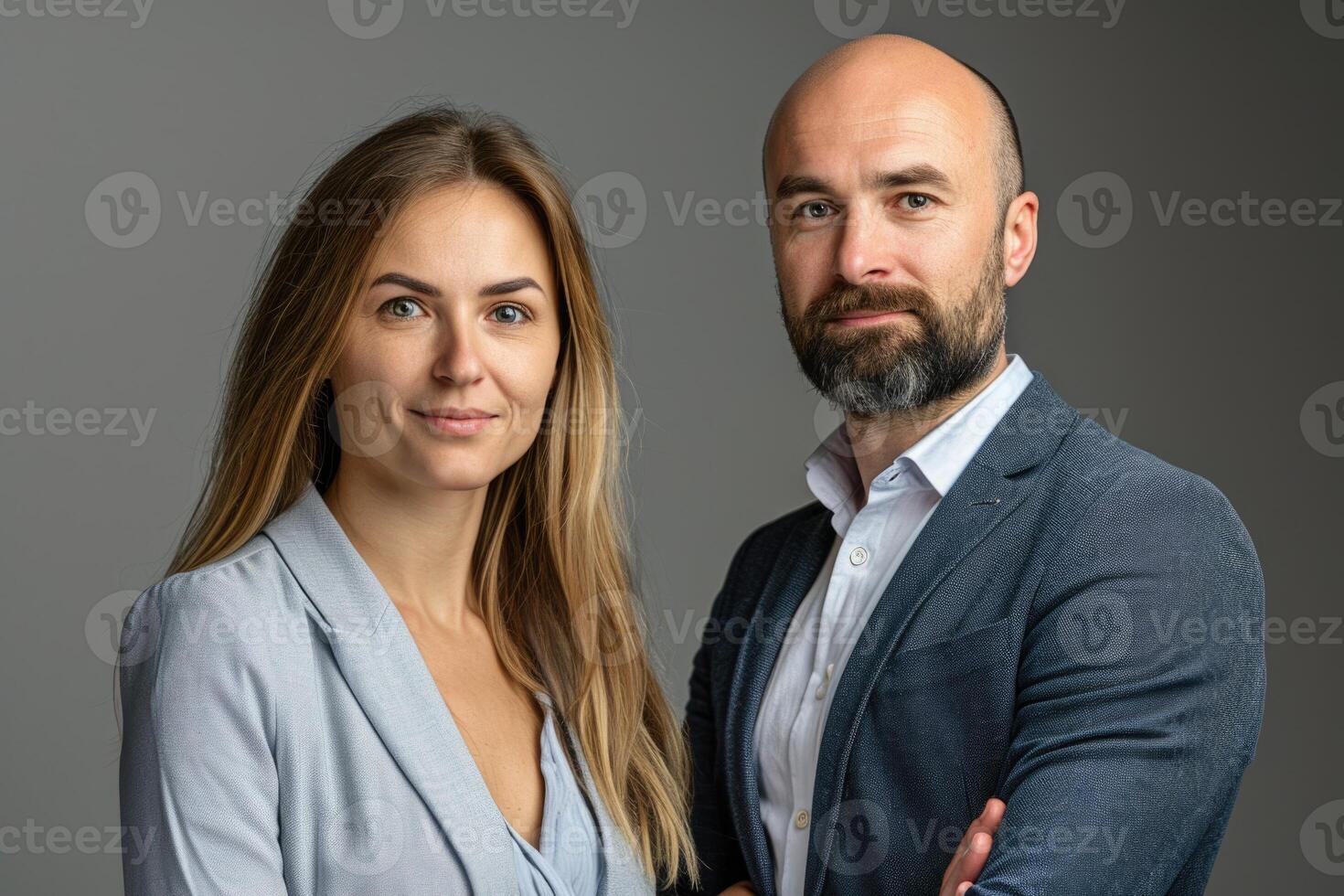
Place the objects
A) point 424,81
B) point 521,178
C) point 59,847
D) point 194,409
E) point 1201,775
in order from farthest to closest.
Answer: point 424,81 < point 194,409 < point 59,847 < point 521,178 < point 1201,775

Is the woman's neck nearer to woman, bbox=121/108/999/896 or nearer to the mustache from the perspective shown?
woman, bbox=121/108/999/896

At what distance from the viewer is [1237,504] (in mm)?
5113

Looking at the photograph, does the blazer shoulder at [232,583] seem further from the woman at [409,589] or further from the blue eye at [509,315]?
the blue eye at [509,315]

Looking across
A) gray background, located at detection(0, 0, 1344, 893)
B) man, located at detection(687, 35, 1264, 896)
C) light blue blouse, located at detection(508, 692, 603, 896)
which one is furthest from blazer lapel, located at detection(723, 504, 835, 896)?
gray background, located at detection(0, 0, 1344, 893)

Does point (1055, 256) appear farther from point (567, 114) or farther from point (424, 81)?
point (424, 81)

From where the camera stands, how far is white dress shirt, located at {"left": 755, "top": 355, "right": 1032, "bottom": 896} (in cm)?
299

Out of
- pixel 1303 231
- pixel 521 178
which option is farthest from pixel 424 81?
pixel 1303 231

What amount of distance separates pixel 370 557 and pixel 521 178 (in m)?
0.74

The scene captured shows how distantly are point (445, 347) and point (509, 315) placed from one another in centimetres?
17

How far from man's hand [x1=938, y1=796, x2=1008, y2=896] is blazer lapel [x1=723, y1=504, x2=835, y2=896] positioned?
539mm

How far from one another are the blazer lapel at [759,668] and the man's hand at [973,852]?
1.77 ft

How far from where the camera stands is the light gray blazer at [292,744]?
2395 millimetres

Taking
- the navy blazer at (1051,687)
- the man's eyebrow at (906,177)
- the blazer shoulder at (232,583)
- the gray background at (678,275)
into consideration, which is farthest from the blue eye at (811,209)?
the gray background at (678,275)

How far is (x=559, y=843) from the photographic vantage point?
2.75 metres
